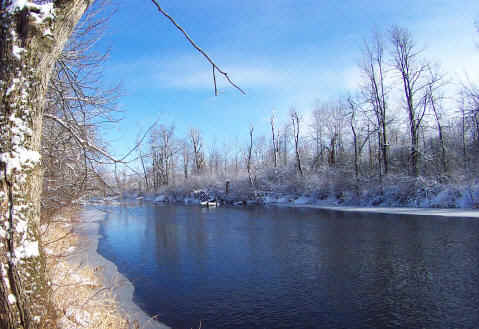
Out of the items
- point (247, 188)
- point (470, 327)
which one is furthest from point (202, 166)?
point (470, 327)

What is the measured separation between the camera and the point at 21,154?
1529 mm

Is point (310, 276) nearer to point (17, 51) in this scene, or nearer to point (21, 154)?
point (21, 154)

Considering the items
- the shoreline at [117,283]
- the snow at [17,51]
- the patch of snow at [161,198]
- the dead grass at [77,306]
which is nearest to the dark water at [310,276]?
the shoreline at [117,283]

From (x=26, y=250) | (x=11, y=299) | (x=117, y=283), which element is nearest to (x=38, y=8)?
(x=26, y=250)

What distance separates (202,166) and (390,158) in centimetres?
3011

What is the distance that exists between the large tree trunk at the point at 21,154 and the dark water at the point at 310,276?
3606 millimetres

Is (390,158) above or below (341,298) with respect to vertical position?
above

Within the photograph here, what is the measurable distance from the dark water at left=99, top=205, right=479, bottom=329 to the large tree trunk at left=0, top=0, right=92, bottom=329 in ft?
11.8

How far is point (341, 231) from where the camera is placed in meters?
14.1

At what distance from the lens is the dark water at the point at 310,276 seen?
589cm

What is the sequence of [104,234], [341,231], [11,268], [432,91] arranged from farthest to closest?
1. [432,91]
2. [104,234]
3. [341,231]
4. [11,268]

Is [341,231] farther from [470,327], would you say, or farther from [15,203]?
[15,203]

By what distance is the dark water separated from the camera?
5895 millimetres

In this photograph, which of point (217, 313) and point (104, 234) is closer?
point (217, 313)
